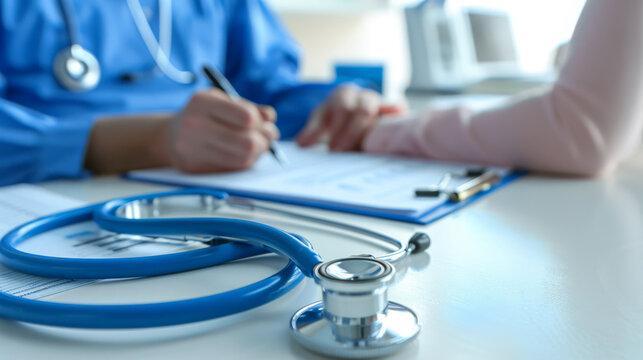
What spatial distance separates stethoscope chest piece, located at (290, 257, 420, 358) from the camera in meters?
0.23

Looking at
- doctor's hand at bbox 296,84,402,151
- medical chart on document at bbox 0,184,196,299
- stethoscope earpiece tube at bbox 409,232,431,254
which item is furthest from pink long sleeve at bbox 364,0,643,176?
medical chart on document at bbox 0,184,196,299

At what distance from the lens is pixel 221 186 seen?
1.93 feet

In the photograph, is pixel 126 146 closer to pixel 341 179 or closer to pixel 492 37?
pixel 341 179

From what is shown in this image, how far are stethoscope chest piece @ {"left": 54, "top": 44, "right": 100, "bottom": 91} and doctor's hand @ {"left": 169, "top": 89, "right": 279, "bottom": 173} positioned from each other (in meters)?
0.29

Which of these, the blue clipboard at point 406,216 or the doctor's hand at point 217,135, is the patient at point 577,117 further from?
the doctor's hand at point 217,135

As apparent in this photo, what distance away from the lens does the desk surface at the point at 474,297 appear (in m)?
0.24

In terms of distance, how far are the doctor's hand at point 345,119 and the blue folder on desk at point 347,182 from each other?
5 centimetres

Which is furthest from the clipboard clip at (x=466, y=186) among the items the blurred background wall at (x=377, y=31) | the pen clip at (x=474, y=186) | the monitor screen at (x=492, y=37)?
the monitor screen at (x=492, y=37)

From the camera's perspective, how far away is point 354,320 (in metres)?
0.24

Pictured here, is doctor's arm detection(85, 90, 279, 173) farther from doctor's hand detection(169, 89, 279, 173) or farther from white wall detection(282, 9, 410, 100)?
white wall detection(282, 9, 410, 100)

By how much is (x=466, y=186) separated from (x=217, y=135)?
0.32 m

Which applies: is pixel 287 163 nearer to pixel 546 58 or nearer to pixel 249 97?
pixel 249 97

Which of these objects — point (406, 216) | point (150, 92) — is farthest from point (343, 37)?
point (406, 216)

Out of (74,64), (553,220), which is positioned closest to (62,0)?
(74,64)
